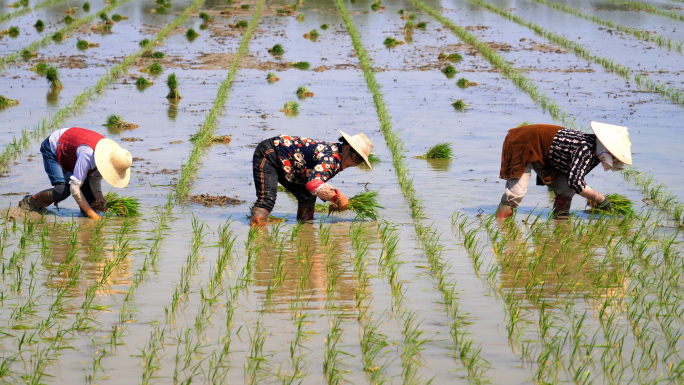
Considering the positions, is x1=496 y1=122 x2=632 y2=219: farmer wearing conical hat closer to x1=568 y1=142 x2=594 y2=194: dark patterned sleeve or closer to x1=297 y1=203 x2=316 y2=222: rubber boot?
x1=568 y1=142 x2=594 y2=194: dark patterned sleeve

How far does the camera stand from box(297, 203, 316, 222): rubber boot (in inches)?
248

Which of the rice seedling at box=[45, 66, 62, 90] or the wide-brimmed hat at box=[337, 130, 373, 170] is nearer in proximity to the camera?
the wide-brimmed hat at box=[337, 130, 373, 170]

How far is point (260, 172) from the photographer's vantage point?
6.10 m

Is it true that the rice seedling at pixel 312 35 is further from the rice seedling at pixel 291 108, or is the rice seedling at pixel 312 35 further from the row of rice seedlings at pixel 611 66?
the rice seedling at pixel 291 108

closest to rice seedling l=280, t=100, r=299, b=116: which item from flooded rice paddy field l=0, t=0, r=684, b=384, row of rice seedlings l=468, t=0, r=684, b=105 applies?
flooded rice paddy field l=0, t=0, r=684, b=384

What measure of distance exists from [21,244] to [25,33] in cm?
1460

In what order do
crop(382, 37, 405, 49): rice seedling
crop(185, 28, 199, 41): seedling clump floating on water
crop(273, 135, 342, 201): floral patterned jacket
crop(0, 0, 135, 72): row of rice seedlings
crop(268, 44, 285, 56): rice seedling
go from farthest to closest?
crop(185, 28, 199, 41): seedling clump floating on water
crop(382, 37, 405, 49): rice seedling
crop(268, 44, 285, 56): rice seedling
crop(0, 0, 135, 72): row of rice seedlings
crop(273, 135, 342, 201): floral patterned jacket

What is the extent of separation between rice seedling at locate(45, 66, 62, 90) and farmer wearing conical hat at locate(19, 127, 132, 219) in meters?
6.51

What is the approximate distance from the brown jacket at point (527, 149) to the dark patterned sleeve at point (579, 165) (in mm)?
284

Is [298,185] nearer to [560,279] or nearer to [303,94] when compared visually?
[560,279]

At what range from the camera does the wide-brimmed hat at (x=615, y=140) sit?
19.0 feet

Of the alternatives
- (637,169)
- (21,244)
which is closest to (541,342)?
(21,244)

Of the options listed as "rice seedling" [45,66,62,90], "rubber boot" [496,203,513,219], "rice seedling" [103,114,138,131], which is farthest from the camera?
"rice seedling" [45,66,62,90]

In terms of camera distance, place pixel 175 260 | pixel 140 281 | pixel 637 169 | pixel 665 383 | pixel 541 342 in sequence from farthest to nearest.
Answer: pixel 637 169 < pixel 175 260 < pixel 140 281 < pixel 541 342 < pixel 665 383
